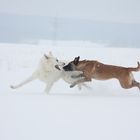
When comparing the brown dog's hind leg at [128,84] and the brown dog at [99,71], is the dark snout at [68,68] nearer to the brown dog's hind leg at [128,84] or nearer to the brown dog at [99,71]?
the brown dog at [99,71]

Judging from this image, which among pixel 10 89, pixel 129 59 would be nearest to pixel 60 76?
pixel 10 89

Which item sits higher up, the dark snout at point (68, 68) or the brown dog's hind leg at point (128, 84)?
the dark snout at point (68, 68)

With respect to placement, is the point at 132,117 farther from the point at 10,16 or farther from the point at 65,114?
the point at 10,16

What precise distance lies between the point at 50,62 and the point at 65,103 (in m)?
0.18

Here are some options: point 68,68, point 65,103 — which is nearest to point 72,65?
point 68,68

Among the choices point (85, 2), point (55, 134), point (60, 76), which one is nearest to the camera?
point (55, 134)

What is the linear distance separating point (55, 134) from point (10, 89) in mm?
262

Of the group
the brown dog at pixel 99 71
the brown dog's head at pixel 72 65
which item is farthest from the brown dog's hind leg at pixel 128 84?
the brown dog's head at pixel 72 65

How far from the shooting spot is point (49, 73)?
1442 millimetres

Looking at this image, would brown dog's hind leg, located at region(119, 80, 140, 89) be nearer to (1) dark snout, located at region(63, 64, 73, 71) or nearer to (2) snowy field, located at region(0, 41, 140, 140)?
(2) snowy field, located at region(0, 41, 140, 140)

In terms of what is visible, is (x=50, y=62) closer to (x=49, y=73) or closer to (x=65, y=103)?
(x=49, y=73)

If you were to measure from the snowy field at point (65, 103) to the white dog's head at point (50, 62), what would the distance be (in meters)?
0.03

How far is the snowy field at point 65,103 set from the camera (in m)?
1.35

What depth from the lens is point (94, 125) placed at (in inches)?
54.7
